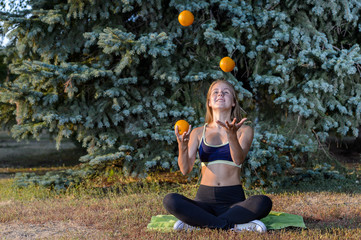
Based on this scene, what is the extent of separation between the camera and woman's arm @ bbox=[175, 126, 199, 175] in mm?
3824

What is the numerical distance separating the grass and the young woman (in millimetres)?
139

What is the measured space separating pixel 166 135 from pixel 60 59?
96.0 inches

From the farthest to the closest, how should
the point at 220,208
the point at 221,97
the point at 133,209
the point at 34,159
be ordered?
the point at 34,159 < the point at 133,209 < the point at 221,97 < the point at 220,208

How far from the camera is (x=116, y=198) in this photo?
20.1ft

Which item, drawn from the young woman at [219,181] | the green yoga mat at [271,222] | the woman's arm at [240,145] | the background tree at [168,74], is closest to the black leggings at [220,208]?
the young woman at [219,181]

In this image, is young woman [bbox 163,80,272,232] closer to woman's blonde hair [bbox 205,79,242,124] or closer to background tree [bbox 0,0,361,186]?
woman's blonde hair [bbox 205,79,242,124]

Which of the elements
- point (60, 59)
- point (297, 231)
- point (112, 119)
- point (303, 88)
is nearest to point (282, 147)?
point (303, 88)

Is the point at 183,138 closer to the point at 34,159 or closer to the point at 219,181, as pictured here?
the point at 219,181

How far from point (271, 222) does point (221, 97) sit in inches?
58.4

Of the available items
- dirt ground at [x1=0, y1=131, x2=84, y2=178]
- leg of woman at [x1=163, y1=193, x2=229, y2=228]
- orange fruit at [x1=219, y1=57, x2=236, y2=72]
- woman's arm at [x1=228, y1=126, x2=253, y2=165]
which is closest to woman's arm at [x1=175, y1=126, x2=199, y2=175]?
leg of woman at [x1=163, y1=193, x2=229, y2=228]

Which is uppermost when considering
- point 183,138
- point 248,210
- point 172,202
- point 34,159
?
point 183,138

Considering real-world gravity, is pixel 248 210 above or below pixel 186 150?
below

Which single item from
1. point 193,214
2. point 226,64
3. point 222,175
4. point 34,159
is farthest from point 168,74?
point 34,159

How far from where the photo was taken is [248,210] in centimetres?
385
